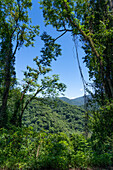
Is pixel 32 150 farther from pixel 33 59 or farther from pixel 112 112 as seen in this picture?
pixel 33 59

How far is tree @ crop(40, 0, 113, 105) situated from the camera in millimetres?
3463

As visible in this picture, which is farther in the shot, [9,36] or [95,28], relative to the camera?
[9,36]

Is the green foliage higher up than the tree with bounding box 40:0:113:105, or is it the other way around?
the tree with bounding box 40:0:113:105

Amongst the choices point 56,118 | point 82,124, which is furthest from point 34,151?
point 56,118

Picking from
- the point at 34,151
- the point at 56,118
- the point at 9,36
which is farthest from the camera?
the point at 56,118

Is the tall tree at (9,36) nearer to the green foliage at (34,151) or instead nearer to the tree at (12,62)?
the tree at (12,62)

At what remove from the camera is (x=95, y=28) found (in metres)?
4.32

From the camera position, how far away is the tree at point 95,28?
346 centimetres

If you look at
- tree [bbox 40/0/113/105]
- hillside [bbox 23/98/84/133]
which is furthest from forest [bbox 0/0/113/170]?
hillside [bbox 23/98/84/133]

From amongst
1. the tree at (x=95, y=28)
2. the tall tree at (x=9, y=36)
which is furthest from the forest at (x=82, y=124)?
the tall tree at (x=9, y=36)

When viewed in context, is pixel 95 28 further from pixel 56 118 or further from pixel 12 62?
pixel 56 118

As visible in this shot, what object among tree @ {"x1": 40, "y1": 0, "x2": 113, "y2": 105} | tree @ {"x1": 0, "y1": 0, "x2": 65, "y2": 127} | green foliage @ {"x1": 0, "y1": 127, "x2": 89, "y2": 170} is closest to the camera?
green foliage @ {"x1": 0, "y1": 127, "x2": 89, "y2": 170}

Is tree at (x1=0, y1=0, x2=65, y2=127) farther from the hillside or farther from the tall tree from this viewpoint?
the hillside

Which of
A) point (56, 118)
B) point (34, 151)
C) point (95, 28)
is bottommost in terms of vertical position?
point (56, 118)
